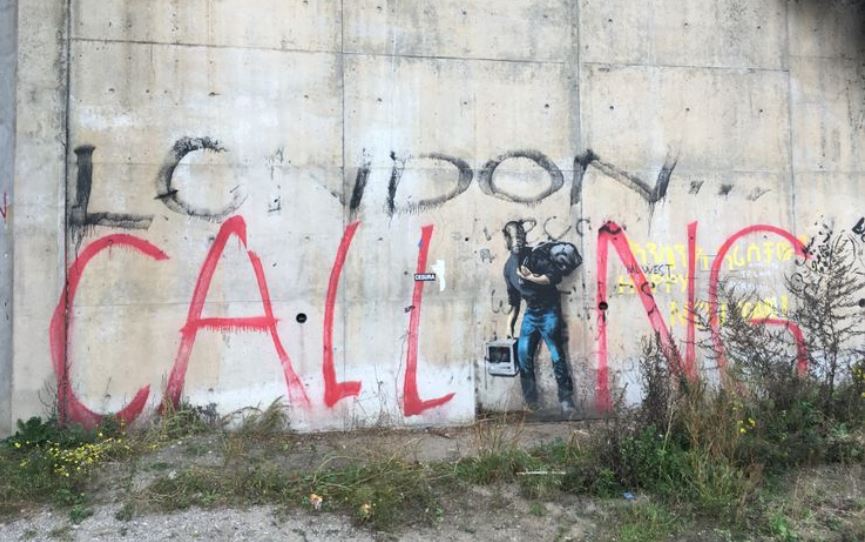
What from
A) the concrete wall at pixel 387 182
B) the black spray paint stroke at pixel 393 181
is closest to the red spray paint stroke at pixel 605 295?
the concrete wall at pixel 387 182

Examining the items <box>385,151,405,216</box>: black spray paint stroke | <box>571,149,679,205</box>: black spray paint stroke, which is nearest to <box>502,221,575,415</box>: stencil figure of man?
<box>571,149,679,205</box>: black spray paint stroke

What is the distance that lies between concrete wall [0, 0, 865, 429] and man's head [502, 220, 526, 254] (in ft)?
0.31

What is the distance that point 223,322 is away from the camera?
18.3 ft

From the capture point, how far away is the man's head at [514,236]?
19.6 ft

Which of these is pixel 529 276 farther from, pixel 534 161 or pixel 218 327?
pixel 218 327

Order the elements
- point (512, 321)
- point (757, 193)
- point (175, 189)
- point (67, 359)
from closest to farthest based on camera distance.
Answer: point (67, 359)
point (175, 189)
point (512, 321)
point (757, 193)

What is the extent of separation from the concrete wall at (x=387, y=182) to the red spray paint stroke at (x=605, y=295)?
0.09 ft

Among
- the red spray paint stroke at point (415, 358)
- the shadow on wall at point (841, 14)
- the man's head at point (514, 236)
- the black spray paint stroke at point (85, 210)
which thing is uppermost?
the shadow on wall at point (841, 14)

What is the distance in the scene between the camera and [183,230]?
5566mm

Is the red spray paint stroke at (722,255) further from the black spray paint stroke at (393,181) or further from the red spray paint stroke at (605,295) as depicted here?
the black spray paint stroke at (393,181)

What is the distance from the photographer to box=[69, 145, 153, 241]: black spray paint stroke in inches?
214

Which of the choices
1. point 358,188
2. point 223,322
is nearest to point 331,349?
point 223,322

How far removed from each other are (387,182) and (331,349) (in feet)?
5.13

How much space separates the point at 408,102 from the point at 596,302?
99.8 inches
